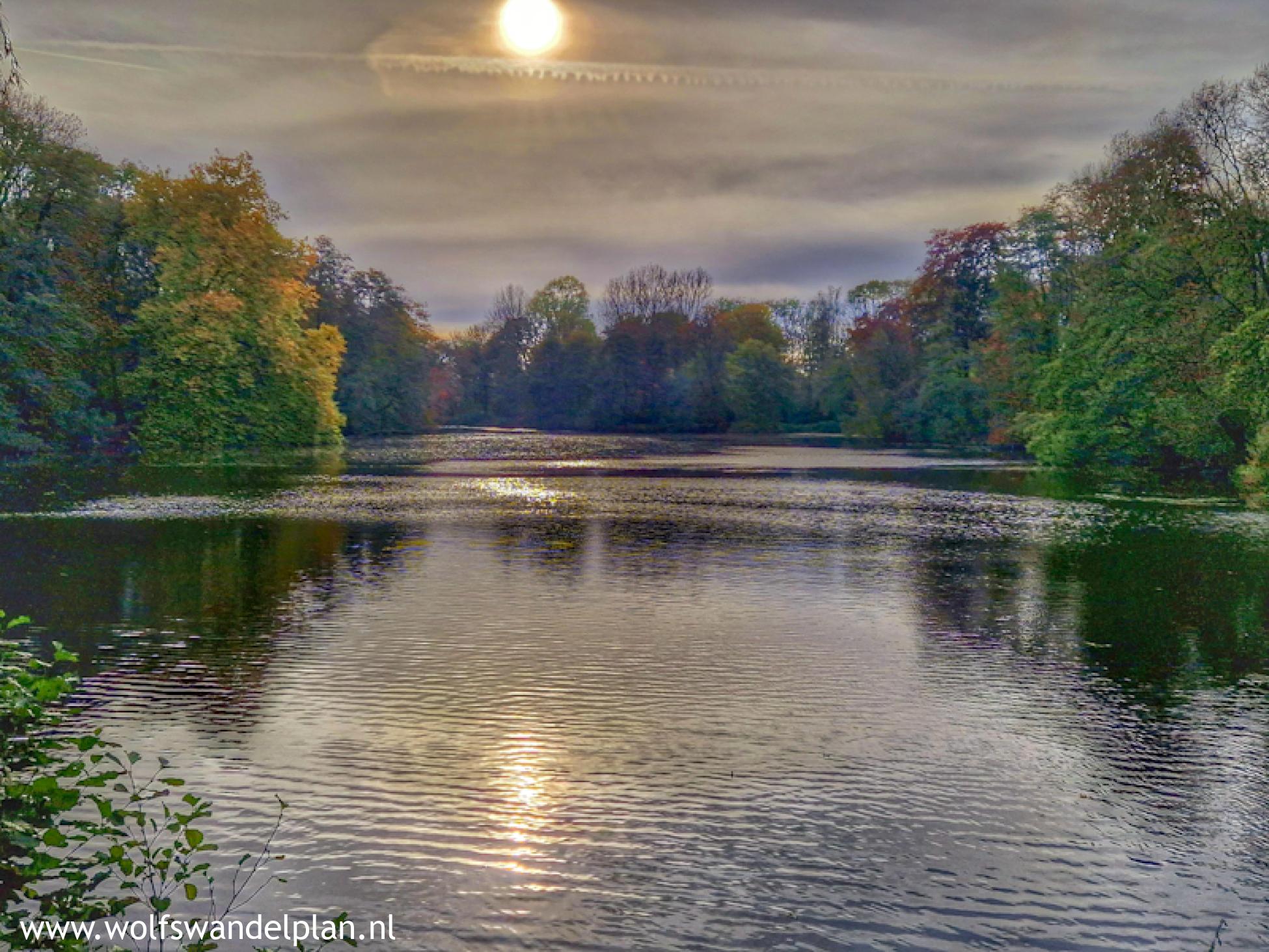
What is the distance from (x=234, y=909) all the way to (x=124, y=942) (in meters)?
0.62

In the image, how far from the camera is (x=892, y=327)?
98.5 meters

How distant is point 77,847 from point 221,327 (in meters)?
52.2

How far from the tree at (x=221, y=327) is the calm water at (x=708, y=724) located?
107ft

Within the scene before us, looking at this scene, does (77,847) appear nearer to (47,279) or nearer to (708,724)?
(708,724)

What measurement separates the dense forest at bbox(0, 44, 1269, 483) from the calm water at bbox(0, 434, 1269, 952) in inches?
229

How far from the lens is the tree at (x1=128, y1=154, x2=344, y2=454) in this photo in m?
53.6

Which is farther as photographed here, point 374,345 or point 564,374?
point 564,374

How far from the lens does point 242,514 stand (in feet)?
92.4

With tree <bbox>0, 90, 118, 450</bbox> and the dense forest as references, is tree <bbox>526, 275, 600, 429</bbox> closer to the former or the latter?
the dense forest

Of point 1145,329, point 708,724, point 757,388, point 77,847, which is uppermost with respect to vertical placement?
point 757,388

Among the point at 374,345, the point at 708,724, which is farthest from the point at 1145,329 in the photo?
the point at 374,345

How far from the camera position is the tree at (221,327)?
176 ft

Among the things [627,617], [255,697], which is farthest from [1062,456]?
[255,697]

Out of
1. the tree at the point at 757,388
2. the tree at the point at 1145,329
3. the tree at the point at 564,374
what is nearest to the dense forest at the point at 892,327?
the tree at the point at 1145,329
